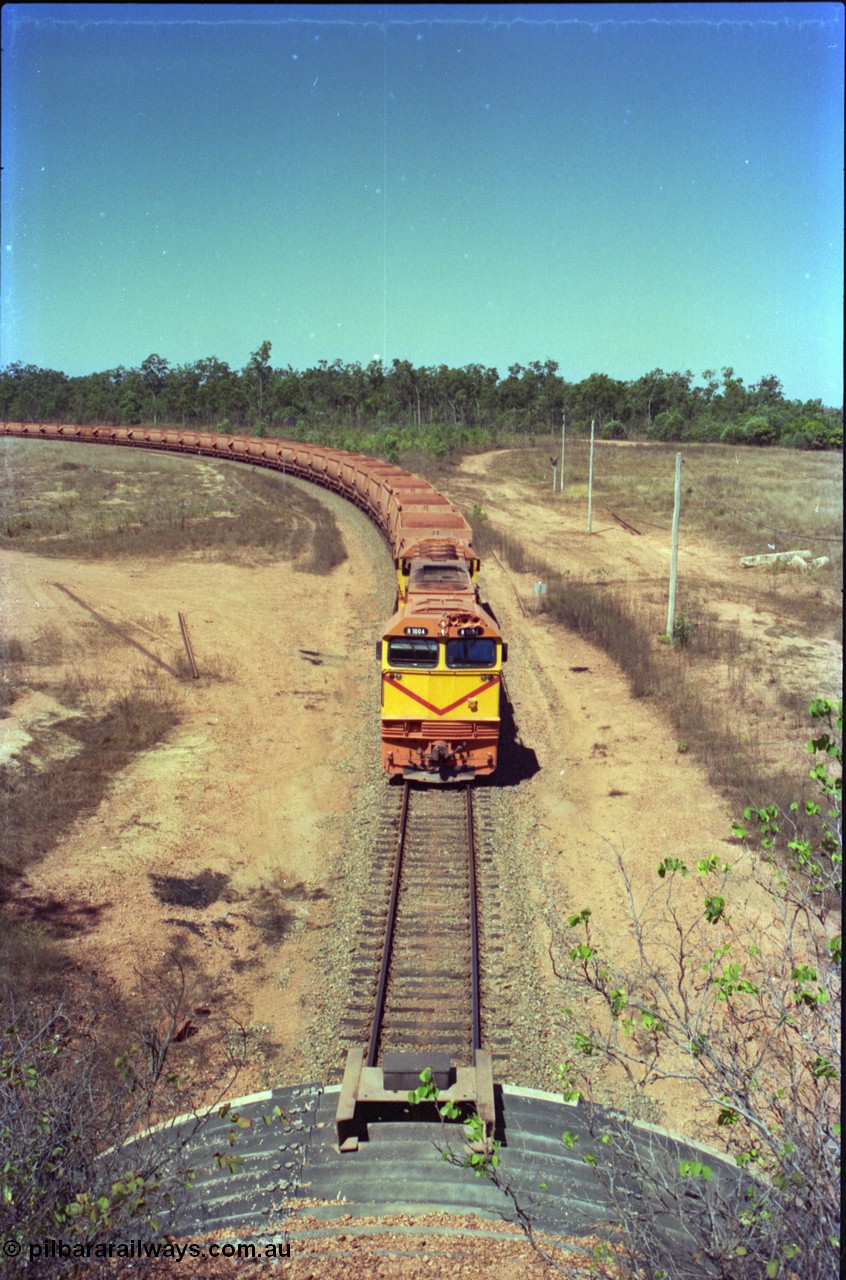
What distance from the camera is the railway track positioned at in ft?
34.0

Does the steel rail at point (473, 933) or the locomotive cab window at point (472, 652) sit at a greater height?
the locomotive cab window at point (472, 652)

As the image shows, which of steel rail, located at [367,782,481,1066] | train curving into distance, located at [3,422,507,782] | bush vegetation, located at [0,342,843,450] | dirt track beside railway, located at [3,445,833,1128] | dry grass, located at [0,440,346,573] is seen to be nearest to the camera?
steel rail, located at [367,782,481,1066]

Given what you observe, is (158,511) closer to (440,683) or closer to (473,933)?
(440,683)

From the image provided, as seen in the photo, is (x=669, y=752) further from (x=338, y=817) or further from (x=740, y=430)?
(x=740, y=430)

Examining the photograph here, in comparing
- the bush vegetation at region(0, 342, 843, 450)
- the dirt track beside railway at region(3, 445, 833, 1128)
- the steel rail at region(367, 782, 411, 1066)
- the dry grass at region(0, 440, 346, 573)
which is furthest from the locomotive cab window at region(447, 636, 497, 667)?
the bush vegetation at region(0, 342, 843, 450)

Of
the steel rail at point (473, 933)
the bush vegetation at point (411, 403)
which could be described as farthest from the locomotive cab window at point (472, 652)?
the bush vegetation at point (411, 403)

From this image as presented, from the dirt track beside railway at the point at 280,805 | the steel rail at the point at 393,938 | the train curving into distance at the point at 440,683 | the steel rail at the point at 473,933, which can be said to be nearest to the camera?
the steel rail at the point at 393,938

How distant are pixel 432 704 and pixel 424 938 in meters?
4.10

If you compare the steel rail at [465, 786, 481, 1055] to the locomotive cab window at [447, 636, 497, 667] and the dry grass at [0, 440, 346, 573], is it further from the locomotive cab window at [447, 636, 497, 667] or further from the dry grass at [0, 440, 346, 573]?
the dry grass at [0, 440, 346, 573]

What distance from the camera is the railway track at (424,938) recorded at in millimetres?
10352

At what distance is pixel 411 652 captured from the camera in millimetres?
15031

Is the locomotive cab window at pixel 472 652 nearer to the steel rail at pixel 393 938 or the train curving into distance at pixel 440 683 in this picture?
the train curving into distance at pixel 440 683

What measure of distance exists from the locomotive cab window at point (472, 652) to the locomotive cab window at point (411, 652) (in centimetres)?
Answer: 27

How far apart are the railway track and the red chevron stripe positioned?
171 cm
